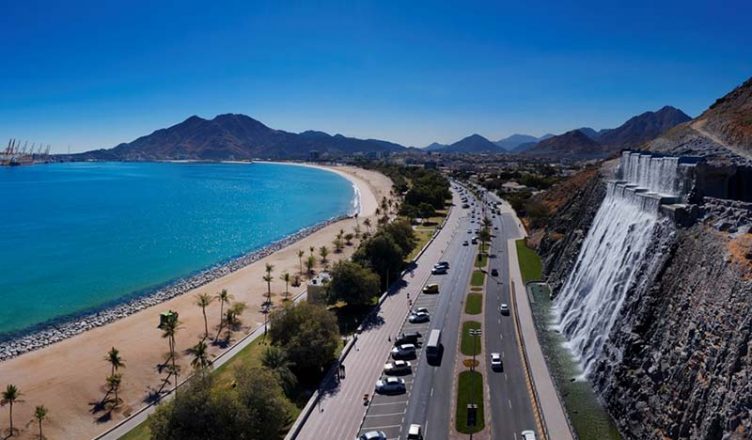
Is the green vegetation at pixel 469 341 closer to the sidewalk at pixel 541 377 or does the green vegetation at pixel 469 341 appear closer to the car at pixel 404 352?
the sidewalk at pixel 541 377

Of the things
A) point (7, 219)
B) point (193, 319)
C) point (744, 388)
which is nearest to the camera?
point (744, 388)

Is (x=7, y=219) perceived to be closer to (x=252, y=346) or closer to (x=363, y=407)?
(x=252, y=346)

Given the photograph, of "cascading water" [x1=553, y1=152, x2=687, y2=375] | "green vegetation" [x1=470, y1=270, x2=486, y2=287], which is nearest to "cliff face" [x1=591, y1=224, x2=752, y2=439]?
"cascading water" [x1=553, y1=152, x2=687, y2=375]

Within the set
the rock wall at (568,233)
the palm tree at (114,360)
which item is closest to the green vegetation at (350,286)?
the palm tree at (114,360)

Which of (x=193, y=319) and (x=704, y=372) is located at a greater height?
(x=704, y=372)

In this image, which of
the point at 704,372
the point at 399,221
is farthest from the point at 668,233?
the point at 399,221

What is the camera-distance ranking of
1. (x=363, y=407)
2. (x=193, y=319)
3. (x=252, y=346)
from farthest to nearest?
(x=193, y=319), (x=252, y=346), (x=363, y=407)

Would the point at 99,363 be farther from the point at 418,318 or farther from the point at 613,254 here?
the point at 613,254

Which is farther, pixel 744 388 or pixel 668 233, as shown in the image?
pixel 668 233
